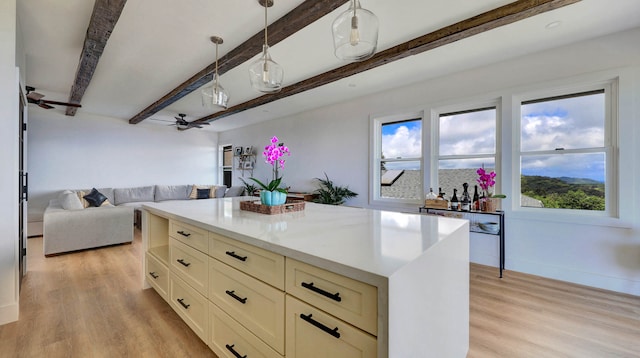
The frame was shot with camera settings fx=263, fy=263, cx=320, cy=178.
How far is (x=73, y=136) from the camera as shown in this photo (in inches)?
A: 223

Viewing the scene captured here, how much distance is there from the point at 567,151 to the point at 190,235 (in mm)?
3741

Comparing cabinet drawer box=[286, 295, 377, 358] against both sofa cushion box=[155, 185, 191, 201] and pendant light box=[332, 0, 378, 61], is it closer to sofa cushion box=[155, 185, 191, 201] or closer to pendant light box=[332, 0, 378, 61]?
pendant light box=[332, 0, 378, 61]

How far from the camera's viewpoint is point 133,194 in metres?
6.13

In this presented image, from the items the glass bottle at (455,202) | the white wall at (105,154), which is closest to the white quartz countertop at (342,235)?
the glass bottle at (455,202)

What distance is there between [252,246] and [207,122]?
5.66 m

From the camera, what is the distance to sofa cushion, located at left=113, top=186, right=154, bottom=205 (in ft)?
19.4

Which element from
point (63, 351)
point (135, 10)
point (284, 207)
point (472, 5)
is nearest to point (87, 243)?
point (63, 351)

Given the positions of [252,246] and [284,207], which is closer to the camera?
[252,246]

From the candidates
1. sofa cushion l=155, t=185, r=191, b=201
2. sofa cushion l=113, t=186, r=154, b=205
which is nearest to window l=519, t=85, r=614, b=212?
sofa cushion l=155, t=185, r=191, b=201

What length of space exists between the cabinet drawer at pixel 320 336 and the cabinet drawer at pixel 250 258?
0.38 ft

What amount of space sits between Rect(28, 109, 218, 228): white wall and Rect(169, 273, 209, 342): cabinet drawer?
497 centimetres

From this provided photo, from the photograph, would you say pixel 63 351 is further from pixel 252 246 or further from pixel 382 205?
pixel 382 205

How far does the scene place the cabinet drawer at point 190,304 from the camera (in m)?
1.61

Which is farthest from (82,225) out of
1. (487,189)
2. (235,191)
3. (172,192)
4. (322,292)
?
(487,189)
